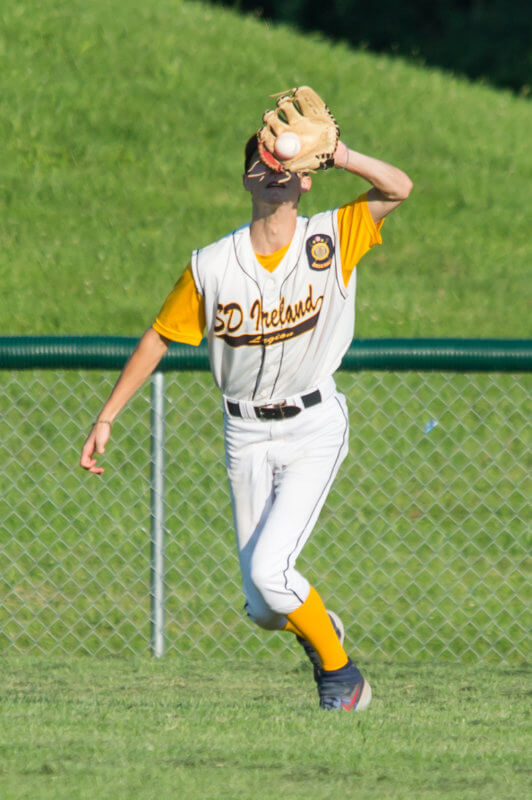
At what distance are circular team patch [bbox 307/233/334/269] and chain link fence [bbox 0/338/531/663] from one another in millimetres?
1908

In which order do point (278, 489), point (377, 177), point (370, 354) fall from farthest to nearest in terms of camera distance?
1. point (370, 354)
2. point (278, 489)
3. point (377, 177)

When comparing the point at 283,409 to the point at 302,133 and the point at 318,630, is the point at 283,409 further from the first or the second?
the point at 302,133

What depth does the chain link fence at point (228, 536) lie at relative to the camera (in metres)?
6.31

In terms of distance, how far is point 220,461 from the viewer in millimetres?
7879

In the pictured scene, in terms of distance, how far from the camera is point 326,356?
413 centimetres

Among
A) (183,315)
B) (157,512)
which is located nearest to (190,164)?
(157,512)

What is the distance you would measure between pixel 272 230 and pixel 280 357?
439 millimetres

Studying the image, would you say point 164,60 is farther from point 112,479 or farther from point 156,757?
point 156,757

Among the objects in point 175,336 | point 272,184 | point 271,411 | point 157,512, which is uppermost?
point 272,184

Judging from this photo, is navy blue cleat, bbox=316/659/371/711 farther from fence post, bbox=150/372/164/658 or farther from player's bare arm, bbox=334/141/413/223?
player's bare arm, bbox=334/141/413/223

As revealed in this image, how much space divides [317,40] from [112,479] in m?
11.2

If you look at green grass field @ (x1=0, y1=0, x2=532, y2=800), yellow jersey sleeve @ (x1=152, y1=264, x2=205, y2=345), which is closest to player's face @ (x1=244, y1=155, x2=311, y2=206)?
yellow jersey sleeve @ (x1=152, y1=264, x2=205, y2=345)

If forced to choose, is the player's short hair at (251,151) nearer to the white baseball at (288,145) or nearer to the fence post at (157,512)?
the white baseball at (288,145)

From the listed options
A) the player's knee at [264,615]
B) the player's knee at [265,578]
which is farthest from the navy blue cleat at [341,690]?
the player's knee at [265,578]
